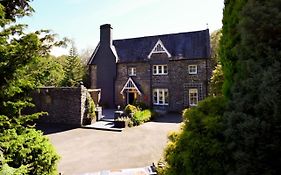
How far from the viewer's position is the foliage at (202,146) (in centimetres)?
427

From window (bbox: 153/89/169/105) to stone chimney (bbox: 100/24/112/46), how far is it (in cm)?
889

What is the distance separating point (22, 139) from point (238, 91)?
5129 millimetres

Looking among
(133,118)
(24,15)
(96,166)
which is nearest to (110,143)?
(96,166)

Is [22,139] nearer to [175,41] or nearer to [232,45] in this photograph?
[232,45]

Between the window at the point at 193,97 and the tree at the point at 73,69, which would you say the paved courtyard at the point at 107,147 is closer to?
the window at the point at 193,97

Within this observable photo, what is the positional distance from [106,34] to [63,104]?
43.6 ft

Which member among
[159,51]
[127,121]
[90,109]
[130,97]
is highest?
[159,51]

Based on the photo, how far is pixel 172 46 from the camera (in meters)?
28.8

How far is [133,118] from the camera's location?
68.3ft

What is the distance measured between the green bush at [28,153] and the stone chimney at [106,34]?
25.1 metres

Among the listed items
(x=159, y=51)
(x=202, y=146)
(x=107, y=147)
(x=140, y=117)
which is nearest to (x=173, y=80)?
(x=159, y=51)

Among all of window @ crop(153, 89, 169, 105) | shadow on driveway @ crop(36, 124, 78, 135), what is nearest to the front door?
window @ crop(153, 89, 169, 105)

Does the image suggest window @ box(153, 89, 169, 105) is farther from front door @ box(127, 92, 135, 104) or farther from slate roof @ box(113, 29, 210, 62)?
slate roof @ box(113, 29, 210, 62)

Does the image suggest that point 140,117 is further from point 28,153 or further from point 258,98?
point 258,98
